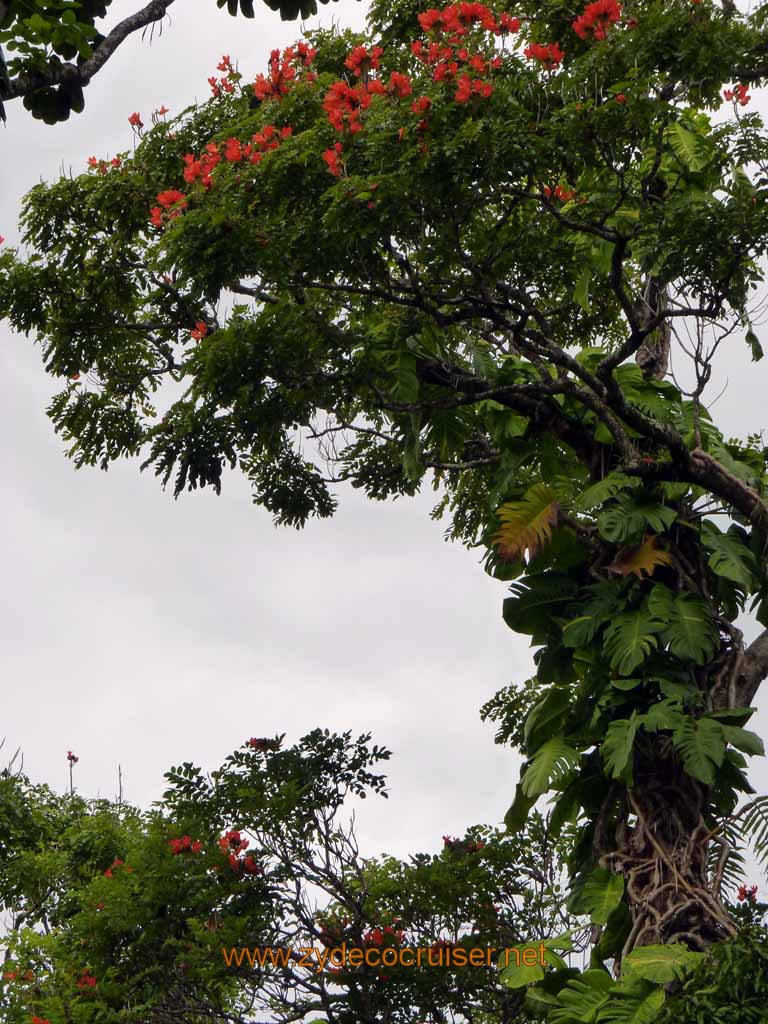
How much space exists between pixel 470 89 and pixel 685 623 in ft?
12.0

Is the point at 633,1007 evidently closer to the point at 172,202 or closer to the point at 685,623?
the point at 685,623

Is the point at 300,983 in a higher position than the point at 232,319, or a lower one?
lower

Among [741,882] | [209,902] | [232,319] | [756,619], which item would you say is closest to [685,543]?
[756,619]

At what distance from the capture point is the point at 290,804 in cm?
924

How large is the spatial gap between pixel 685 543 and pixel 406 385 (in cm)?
233

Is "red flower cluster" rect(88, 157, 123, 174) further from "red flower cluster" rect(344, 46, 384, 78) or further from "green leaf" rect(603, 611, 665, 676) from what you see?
"green leaf" rect(603, 611, 665, 676)

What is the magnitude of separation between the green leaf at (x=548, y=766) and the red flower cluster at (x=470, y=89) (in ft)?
13.8

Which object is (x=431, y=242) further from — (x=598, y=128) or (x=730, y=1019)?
(x=730, y=1019)

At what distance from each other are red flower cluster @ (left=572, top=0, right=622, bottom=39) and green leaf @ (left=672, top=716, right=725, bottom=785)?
4.46 meters

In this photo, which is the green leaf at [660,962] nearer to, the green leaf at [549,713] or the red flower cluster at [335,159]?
the green leaf at [549,713]

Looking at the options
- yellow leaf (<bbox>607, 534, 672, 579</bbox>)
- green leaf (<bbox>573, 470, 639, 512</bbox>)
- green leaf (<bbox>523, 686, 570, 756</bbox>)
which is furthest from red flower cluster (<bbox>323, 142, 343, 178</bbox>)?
green leaf (<bbox>523, 686, 570, 756</bbox>)

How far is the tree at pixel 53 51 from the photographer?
20.1ft

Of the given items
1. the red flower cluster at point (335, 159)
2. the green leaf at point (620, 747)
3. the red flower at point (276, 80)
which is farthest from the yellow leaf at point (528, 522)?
the red flower at point (276, 80)

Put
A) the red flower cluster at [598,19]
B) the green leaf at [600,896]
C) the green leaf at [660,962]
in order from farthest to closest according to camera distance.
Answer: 1. the red flower cluster at [598,19]
2. the green leaf at [600,896]
3. the green leaf at [660,962]
